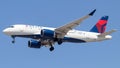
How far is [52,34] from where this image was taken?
90.4 m

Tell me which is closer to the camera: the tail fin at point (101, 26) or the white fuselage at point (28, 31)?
the white fuselage at point (28, 31)

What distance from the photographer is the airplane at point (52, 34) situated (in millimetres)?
90188

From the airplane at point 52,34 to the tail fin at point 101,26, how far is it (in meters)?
3.54

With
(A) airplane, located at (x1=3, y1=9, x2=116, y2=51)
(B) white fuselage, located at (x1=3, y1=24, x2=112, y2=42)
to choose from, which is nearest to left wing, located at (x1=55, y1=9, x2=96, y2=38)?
(A) airplane, located at (x1=3, y1=9, x2=116, y2=51)

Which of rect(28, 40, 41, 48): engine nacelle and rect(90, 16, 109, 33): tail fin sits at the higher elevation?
rect(90, 16, 109, 33): tail fin

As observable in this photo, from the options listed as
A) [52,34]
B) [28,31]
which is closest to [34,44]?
[28,31]

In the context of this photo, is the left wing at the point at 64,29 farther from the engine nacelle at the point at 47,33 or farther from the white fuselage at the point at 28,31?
the engine nacelle at the point at 47,33

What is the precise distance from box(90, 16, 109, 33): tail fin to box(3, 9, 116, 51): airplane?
354 centimetres

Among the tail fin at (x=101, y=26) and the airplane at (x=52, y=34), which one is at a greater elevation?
the tail fin at (x=101, y=26)

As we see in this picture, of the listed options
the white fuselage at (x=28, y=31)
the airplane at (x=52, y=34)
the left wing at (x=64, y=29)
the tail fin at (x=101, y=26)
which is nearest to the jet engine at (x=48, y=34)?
the airplane at (x=52, y=34)

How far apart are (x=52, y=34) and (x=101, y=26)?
17.6 m

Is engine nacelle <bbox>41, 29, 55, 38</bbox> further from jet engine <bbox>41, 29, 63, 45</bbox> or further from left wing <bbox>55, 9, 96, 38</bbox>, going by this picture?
left wing <bbox>55, 9, 96, 38</bbox>

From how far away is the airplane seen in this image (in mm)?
90188

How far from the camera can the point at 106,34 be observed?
93938 mm
